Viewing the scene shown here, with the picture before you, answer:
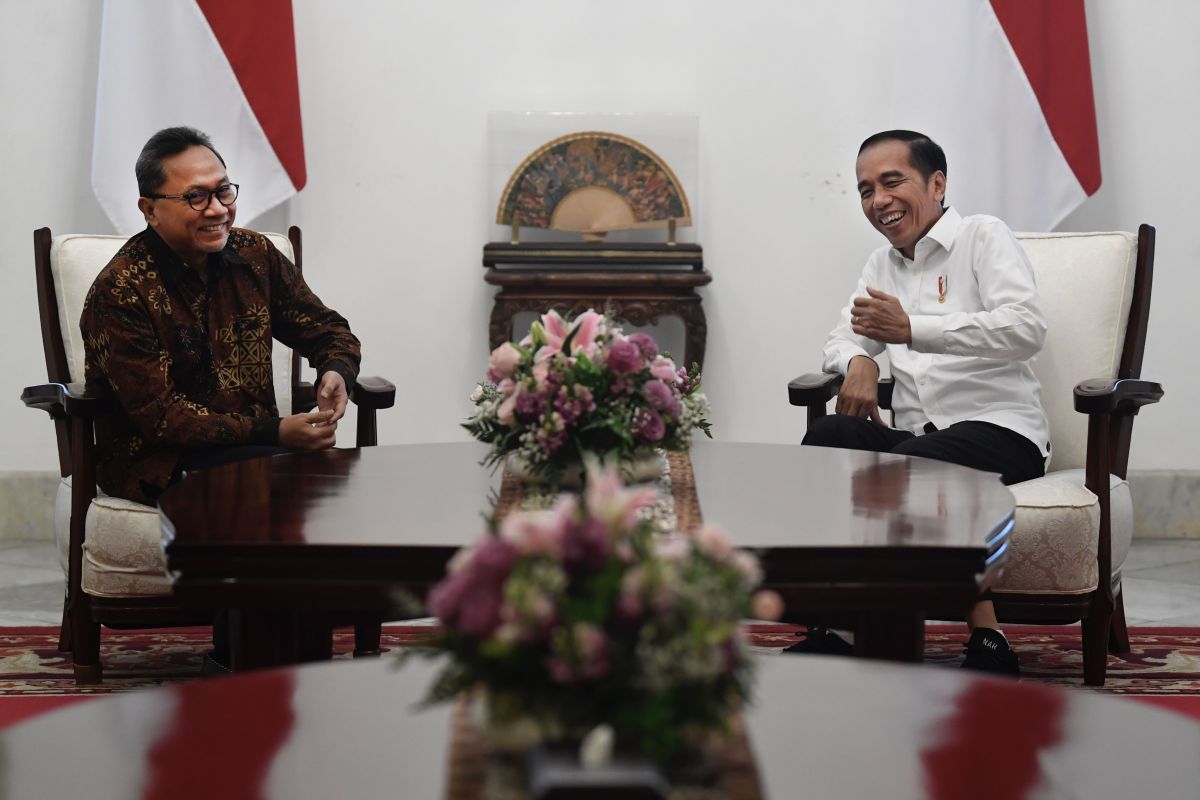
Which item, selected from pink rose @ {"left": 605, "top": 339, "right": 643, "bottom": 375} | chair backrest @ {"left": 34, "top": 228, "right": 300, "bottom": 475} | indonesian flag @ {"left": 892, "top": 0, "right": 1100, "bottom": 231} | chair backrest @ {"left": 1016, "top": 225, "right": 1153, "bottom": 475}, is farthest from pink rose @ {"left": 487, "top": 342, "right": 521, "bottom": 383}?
indonesian flag @ {"left": 892, "top": 0, "right": 1100, "bottom": 231}

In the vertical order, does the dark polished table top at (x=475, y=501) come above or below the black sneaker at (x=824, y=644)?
above

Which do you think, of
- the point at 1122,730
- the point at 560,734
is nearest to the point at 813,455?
the point at 1122,730

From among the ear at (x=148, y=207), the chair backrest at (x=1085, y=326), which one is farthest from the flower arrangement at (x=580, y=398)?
the chair backrest at (x=1085, y=326)

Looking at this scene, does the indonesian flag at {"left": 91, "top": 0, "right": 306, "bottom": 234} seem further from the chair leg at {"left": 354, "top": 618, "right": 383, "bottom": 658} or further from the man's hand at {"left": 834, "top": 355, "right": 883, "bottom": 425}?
the man's hand at {"left": 834, "top": 355, "right": 883, "bottom": 425}

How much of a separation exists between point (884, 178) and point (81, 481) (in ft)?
6.48

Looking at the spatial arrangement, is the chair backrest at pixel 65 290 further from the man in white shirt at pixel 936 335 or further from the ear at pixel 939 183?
the ear at pixel 939 183

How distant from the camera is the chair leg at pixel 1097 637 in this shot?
2.92 m

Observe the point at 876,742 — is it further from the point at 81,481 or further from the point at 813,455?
the point at 81,481

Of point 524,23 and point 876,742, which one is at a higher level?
point 524,23

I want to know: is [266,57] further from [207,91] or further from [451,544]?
[451,544]

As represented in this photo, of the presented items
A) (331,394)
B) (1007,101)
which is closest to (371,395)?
(331,394)

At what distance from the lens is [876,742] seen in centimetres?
120

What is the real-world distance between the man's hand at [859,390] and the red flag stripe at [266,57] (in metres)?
2.00

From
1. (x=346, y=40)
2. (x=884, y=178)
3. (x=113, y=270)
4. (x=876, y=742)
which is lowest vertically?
(x=876, y=742)
